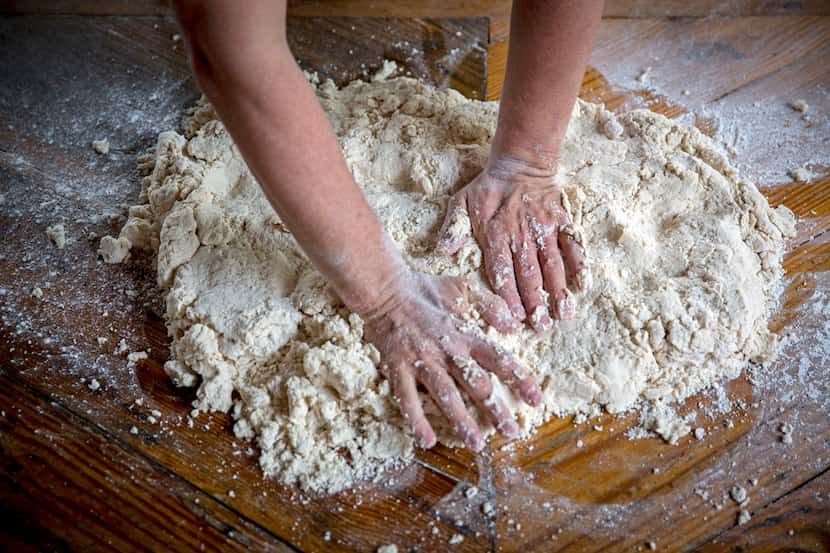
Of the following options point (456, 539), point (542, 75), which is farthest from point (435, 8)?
point (456, 539)

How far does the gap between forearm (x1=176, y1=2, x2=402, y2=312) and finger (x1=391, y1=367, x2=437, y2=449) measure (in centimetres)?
12

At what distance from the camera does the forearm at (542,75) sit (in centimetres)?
113

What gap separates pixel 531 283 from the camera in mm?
1152

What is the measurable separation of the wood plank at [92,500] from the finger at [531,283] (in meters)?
0.52

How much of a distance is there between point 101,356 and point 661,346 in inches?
36.3

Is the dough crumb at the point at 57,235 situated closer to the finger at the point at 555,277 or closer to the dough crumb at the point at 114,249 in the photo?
the dough crumb at the point at 114,249

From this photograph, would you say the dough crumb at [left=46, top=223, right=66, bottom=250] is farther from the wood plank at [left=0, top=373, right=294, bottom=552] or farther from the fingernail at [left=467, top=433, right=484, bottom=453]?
the fingernail at [left=467, top=433, right=484, bottom=453]

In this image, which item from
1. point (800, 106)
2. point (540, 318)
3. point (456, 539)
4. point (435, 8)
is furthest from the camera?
point (435, 8)

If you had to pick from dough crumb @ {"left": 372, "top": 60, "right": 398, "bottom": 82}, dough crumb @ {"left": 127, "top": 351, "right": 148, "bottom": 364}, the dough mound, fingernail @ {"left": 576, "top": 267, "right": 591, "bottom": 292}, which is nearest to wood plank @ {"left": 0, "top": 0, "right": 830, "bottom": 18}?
dough crumb @ {"left": 372, "top": 60, "right": 398, "bottom": 82}

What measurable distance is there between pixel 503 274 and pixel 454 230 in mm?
111

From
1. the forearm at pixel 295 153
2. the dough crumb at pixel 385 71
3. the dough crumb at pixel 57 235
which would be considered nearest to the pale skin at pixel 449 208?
the forearm at pixel 295 153

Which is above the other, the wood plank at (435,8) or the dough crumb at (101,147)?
the wood plank at (435,8)

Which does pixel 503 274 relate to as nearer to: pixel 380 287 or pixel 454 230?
pixel 454 230

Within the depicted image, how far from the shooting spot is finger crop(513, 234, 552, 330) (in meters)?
1.13
